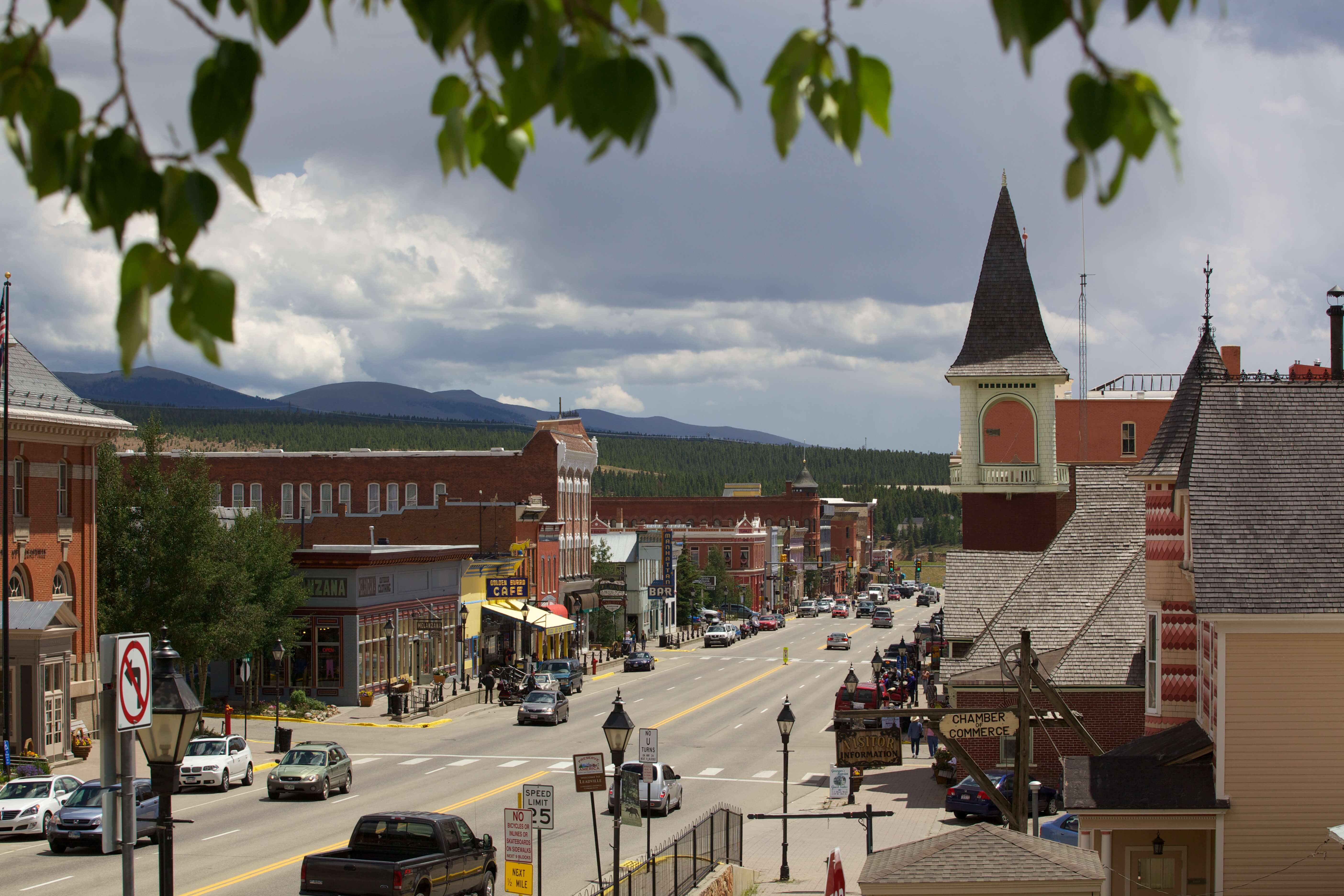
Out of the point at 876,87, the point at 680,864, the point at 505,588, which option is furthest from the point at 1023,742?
the point at 505,588

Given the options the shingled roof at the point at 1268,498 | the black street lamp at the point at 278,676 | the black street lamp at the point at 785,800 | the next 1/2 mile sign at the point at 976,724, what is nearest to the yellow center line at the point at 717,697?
the black street lamp at the point at 278,676

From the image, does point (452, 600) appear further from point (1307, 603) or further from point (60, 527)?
point (1307, 603)

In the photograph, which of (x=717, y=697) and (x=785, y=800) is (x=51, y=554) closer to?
(x=785, y=800)

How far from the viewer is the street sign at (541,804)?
734 inches

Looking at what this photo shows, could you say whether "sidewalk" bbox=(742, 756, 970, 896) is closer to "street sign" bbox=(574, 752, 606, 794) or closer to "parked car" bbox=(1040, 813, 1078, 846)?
"parked car" bbox=(1040, 813, 1078, 846)

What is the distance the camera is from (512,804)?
2972cm

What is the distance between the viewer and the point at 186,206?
125 inches

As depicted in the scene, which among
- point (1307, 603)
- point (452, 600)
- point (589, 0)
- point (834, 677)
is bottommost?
point (834, 677)

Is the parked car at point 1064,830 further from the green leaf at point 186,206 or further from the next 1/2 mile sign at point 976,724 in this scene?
the green leaf at point 186,206

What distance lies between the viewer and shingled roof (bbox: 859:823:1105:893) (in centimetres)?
1205

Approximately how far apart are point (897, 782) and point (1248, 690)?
1932 centimetres

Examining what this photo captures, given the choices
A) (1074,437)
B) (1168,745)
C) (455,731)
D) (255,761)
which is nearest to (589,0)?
(1168,745)

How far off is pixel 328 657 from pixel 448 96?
165 ft

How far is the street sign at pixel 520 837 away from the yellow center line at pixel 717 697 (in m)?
24.3
